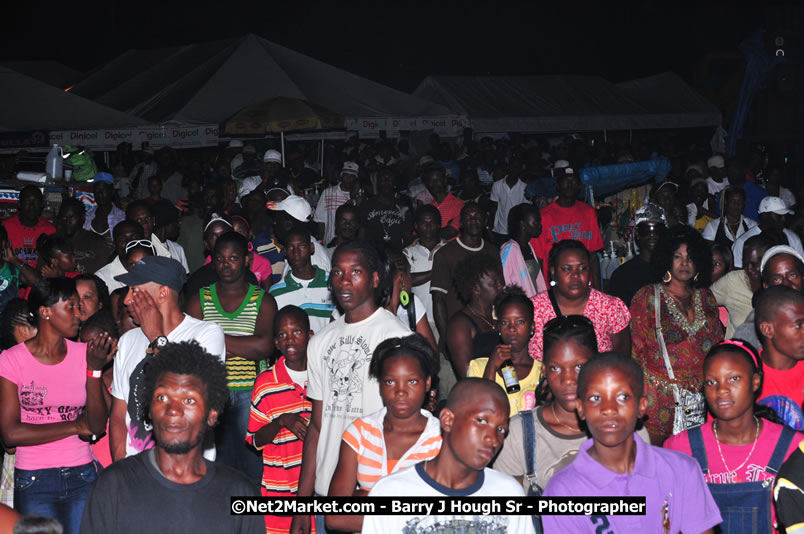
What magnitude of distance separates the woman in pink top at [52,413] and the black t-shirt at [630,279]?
4180 millimetres

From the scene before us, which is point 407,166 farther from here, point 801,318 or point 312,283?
point 801,318

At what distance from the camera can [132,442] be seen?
4762 mm

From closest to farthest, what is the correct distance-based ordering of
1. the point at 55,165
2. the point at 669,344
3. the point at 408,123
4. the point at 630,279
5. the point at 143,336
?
the point at 143,336, the point at 669,344, the point at 630,279, the point at 55,165, the point at 408,123

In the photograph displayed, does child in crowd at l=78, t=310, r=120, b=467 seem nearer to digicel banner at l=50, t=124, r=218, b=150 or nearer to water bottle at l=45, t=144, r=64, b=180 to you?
water bottle at l=45, t=144, r=64, b=180

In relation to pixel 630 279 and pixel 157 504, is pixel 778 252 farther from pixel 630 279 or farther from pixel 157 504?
pixel 157 504

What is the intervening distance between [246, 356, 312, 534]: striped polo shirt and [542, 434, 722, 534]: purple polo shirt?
89.3 inches

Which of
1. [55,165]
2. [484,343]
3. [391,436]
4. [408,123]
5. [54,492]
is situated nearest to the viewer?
[391,436]

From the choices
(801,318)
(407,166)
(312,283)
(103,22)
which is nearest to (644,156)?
(407,166)

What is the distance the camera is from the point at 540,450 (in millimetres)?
4328

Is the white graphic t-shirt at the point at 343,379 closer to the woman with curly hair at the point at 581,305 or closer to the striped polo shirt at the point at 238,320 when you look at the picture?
the woman with curly hair at the point at 581,305

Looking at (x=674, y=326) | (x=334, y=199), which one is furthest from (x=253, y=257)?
(x=334, y=199)

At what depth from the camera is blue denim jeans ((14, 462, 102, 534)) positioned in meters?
5.08

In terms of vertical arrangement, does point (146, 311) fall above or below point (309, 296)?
below

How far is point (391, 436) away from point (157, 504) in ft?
3.81
